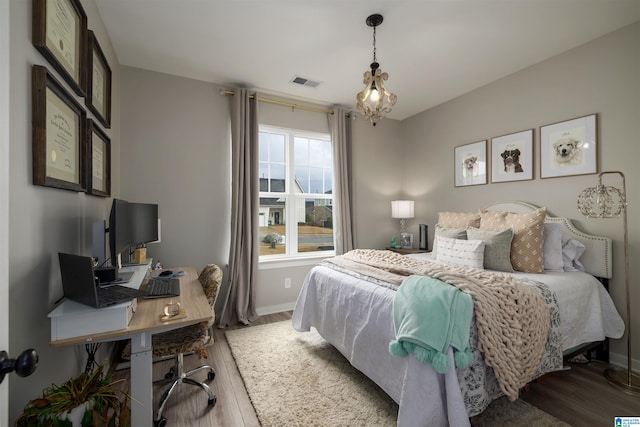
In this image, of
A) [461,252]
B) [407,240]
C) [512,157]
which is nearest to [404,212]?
[407,240]

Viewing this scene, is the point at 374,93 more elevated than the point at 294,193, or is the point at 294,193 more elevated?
the point at 374,93

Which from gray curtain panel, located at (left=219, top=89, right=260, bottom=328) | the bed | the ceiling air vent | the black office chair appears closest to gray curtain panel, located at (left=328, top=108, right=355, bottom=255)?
the ceiling air vent

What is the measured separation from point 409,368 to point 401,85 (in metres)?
3.00

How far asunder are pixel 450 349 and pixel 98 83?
282 cm

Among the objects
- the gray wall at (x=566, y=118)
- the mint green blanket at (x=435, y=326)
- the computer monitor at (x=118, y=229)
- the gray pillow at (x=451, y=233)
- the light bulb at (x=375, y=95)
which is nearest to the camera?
the mint green blanket at (x=435, y=326)

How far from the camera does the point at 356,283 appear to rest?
2092 millimetres

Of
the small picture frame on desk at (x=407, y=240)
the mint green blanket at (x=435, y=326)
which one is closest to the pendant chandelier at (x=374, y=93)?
the mint green blanket at (x=435, y=326)

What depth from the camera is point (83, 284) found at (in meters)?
1.20

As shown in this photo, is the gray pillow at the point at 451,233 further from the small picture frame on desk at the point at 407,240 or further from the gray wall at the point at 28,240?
the gray wall at the point at 28,240

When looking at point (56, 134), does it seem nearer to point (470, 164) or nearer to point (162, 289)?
point (162, 289)

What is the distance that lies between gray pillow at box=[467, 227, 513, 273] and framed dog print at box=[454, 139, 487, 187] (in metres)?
1.09

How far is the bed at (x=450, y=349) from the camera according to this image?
55.5 inches

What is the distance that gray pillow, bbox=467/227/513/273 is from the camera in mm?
2383

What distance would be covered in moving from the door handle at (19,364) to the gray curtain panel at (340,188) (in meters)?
3.35
